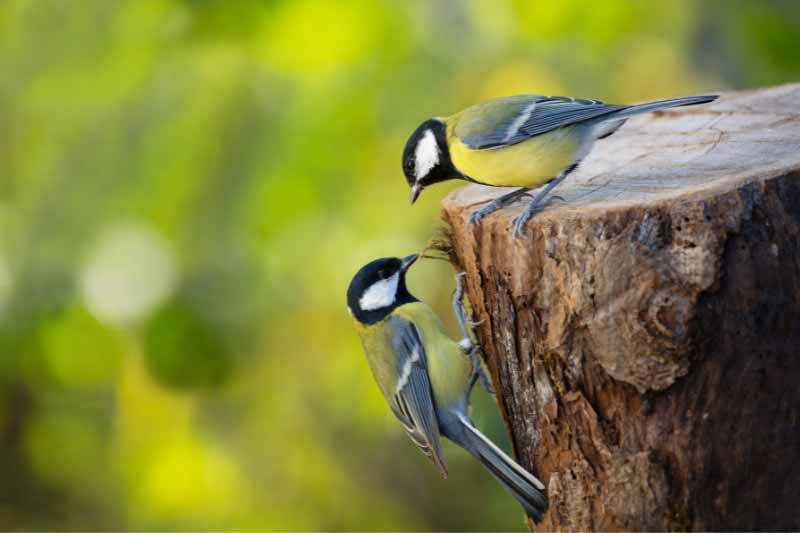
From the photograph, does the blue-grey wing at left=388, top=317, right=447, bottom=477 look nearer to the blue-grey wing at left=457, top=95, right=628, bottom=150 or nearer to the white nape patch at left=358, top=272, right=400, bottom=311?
the white nape patch at left=358, top=272, right=400, bottom=311

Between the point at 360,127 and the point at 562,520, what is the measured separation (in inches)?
74.8

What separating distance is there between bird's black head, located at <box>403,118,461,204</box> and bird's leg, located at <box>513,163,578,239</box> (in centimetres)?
27

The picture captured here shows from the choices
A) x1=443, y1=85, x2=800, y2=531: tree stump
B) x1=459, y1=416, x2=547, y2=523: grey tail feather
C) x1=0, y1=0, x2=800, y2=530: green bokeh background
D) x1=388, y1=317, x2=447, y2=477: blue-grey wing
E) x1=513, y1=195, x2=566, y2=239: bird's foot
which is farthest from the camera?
x1=0, y1=0, x2=800, y2=530: green bokeh background

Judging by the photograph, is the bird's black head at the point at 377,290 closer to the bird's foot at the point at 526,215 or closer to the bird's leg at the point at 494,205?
the bird's leg at the point at 494,205

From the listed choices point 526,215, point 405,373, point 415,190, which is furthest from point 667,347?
point 415,190

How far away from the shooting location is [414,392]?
7.21 ft

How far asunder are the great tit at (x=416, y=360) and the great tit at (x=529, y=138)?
31 centimetres

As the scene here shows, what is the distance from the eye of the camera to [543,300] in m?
1.77

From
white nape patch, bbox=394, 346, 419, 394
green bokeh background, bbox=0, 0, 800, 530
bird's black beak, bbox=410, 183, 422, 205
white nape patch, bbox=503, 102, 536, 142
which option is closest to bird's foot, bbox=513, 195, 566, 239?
white nape patch, bbox=503, 102, 536, 142

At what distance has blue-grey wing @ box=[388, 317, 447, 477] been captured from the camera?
84.6 inches

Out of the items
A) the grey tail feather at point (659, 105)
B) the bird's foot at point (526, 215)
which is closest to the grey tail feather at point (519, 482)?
the bird's foot at point (526, 215)

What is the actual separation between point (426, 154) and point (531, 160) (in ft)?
1.09

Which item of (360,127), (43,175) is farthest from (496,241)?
(43,175)

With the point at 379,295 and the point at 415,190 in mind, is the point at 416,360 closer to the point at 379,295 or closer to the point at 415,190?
the point at 379,295
